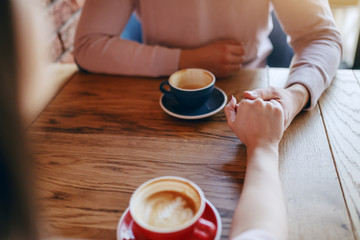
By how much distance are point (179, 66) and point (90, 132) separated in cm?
39

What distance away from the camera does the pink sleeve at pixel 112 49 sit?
1.04 m

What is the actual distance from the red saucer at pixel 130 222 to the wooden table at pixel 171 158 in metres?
0.03

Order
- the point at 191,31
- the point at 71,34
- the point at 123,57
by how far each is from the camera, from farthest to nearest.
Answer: the point at 71,34 < the point at 191,31 < the point at 123,57

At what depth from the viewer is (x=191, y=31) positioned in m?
1.15

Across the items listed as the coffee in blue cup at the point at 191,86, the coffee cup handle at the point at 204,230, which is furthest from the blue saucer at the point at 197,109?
the coffee cup handle at the point at 204,230

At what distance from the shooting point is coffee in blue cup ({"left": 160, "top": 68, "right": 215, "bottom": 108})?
83 cm

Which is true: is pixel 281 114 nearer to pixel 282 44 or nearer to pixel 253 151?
pixel 253 151

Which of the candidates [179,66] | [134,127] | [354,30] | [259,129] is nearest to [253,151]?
[259,129]

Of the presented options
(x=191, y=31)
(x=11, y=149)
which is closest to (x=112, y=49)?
(x=191, y=31)

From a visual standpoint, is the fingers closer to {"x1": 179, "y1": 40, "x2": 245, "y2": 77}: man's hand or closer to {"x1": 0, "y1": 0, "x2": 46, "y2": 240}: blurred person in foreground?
{"x1": 179, "y1": 40, "x2": 245, "y2": 77}: man's hand

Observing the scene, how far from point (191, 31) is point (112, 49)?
298 mm

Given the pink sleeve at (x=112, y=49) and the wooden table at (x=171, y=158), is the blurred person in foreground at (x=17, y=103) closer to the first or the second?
the wooden table at (x=171, y=158)

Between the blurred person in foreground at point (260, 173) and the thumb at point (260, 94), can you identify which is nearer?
the blurred person in foreground at point (260, 173)

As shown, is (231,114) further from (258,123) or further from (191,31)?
(191,31)
